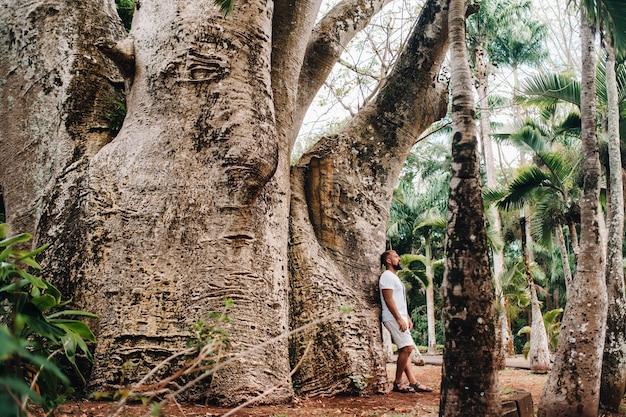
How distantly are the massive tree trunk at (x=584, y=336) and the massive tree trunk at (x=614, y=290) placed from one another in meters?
1.01

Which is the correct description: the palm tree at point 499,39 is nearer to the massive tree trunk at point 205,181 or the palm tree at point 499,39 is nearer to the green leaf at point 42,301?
the massive tree trunk at point 205,181

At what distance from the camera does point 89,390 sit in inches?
151

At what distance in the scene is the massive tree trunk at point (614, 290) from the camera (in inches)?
208

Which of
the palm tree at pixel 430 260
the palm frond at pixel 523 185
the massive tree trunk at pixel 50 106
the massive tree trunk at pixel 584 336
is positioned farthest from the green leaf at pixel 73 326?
the palm tree at pixel 430 260

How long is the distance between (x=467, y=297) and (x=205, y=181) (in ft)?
7.58

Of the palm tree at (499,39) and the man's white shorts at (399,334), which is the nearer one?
the man's white shorts at (399,334)

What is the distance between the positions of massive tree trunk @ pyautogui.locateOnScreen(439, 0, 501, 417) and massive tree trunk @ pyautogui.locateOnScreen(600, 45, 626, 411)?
10.3 feet

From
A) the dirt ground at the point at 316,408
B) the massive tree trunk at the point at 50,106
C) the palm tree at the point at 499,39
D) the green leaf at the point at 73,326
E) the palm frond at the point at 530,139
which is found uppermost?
the palm tree at the point at 499,39

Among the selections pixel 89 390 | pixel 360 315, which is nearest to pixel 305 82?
pixel 360 315

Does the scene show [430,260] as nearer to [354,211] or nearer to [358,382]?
[354,211]

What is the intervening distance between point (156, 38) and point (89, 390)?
304 centimetres

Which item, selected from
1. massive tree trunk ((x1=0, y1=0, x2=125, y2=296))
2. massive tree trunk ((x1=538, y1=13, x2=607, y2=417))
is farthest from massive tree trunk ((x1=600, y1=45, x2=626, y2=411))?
massive tree trunk ((x1=0, y1=0, x2=125, y2=296))

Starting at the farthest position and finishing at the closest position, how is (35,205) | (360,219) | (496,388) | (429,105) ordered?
1. (429,105)
2. (360,219)
3. (35,205)
4. (496,388)

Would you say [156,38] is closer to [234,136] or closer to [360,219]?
[234,136]
